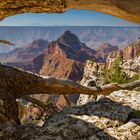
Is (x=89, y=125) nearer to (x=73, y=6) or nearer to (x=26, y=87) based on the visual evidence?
(x=73, y=6)

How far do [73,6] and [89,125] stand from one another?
2.77m

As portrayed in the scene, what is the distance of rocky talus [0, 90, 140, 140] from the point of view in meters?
8.13

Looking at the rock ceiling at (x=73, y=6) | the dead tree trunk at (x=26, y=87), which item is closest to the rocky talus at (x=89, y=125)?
the dead tree trunk at (x=26, y=87)

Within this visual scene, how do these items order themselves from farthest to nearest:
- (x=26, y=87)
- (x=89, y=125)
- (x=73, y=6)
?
(x=26, y=87)
(x=89, y=125)
(x=73, y=6)

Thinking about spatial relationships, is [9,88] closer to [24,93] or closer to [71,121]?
[24,93]

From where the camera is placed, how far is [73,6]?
782 centimetres

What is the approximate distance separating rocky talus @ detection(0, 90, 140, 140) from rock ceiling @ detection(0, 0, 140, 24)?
261 cm

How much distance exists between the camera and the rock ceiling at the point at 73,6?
6.80 meters

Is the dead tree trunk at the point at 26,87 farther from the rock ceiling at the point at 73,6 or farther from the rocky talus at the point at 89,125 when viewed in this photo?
the rock ceiling at the point at 73,6

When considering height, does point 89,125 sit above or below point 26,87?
above

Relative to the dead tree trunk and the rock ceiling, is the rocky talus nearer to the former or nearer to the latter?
the dead tree trunk

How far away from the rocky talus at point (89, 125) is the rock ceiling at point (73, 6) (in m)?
2.61

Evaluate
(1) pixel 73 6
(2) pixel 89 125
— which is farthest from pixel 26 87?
(1) pixel 73 6

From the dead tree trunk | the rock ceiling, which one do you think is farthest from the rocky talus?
the rock ceiling
